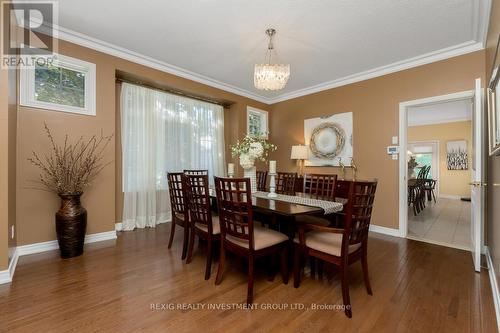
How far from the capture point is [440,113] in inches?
269

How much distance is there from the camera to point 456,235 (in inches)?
138

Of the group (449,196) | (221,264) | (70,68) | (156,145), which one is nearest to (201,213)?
(221,264)

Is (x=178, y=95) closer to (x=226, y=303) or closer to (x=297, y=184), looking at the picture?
(x=297, y=184)

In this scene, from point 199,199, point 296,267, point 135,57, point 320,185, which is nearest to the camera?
point 296,267

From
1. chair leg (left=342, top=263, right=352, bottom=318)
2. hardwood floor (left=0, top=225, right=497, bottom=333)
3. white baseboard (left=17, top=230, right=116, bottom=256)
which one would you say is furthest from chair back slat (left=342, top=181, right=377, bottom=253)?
white baseboard (left=17, top=230, right=116, bottom=256)

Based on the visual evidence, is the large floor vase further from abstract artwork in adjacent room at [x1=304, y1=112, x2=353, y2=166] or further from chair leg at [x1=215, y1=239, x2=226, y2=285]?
abstract artwork in adjacent room at [x1=304, y1=112, x2=353, y2=166]

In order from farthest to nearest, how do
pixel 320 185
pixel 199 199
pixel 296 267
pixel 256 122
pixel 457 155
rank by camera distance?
pixel 457 155 → pixel 256 122 → pixel 320 185 → pixel 199 199 → pixel 296 267

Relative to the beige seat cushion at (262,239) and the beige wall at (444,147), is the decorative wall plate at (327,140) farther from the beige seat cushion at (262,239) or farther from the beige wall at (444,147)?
the beige wall at (444,147)

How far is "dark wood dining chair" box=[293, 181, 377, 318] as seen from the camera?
5.58 feet

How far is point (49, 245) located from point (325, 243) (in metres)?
3.25

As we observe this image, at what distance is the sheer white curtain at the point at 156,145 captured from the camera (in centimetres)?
372

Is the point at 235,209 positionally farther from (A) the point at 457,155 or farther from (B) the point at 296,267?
(A) the point at 457,155

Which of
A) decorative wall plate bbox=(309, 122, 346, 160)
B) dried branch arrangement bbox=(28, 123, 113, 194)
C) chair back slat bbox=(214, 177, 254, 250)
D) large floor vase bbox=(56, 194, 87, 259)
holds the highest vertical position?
decorative wall plate bbox=(309, 122, 346, 160)

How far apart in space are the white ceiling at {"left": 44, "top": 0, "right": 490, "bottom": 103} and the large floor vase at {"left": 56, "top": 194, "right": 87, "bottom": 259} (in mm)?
2064
